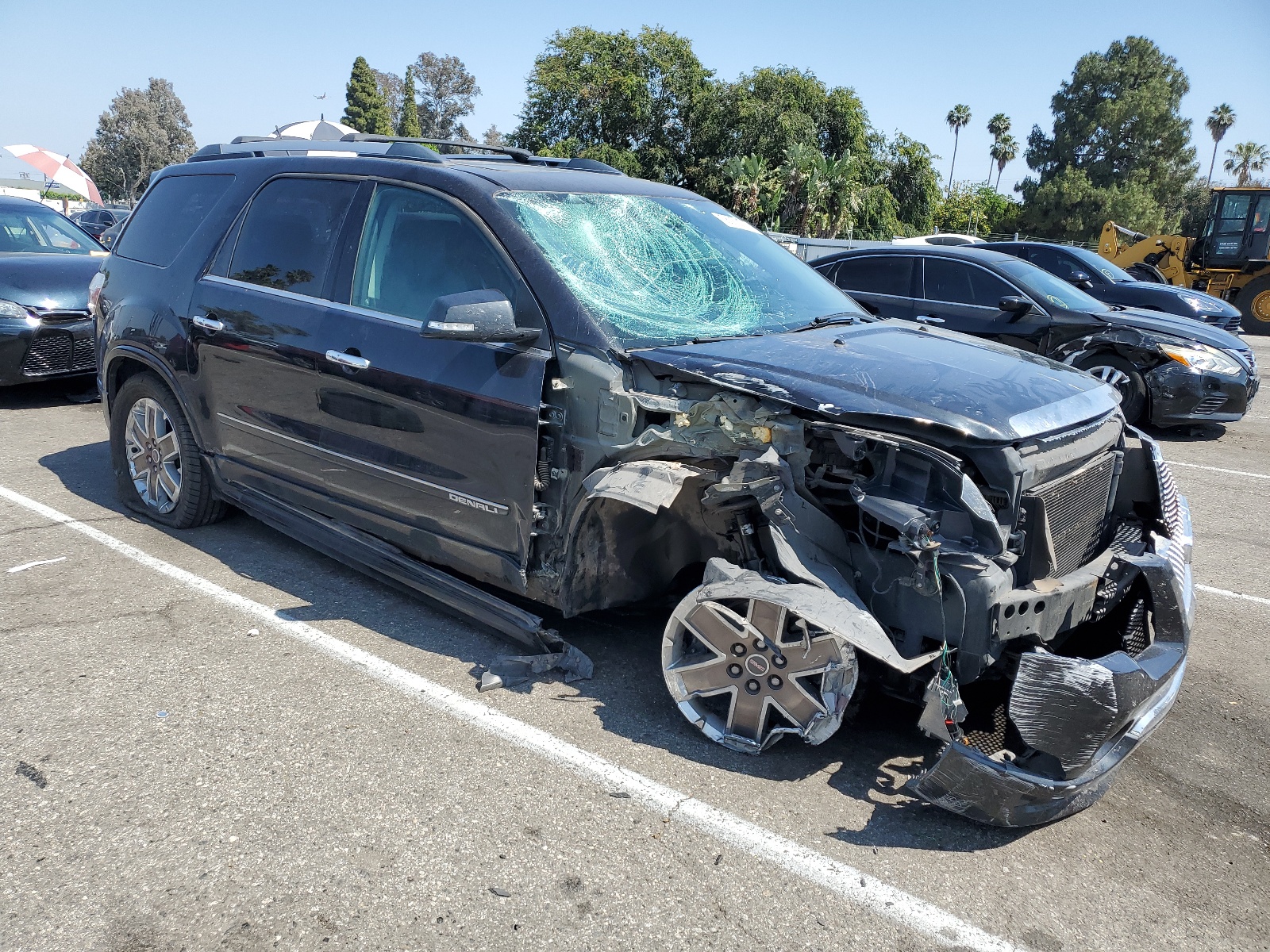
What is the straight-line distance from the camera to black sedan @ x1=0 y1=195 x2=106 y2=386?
7.81 metres

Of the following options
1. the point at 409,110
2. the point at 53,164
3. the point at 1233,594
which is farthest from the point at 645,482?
the point at 409,110

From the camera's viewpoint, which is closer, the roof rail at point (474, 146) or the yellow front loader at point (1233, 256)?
the roof rail at point (474, 146)

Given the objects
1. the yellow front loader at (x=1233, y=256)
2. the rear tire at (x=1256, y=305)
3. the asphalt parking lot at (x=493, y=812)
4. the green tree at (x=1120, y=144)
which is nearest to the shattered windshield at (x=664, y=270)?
the asphalt parking lot at (x=493, y=812)

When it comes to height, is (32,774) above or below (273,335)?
below

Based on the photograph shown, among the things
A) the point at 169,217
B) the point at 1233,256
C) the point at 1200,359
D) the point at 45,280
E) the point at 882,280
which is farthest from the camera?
the point at 1233,256

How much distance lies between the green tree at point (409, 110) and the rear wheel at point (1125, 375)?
243ft

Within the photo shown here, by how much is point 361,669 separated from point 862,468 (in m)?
Result: 2.08

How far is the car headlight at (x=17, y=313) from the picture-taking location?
779 cm

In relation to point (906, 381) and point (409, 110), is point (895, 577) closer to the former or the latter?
point (906, 381)

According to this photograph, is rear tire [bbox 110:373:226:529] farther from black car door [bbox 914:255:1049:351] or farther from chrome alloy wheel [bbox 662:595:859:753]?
black car door [bbox 914:255:1049:351]

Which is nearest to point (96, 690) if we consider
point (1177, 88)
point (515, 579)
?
point (515, 579)

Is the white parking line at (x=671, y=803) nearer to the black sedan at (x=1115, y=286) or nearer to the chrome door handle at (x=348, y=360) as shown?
Answer: the chrome door handle at (x=348, y=360)

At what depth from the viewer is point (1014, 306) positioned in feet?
28.5

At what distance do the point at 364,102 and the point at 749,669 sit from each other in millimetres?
76118
